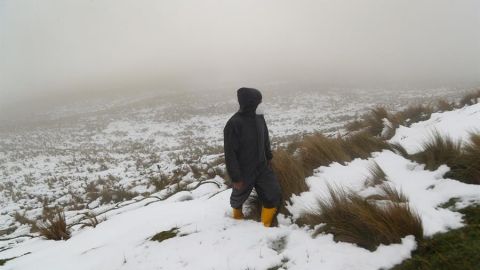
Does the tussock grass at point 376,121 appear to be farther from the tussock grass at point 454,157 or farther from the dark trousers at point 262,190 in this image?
the dark trousers at point 262,190

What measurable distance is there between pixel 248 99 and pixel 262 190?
3.25 feet

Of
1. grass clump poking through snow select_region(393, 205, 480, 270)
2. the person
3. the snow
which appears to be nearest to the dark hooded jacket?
the person

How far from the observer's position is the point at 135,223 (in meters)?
4.34

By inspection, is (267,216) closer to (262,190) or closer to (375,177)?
(262,190)

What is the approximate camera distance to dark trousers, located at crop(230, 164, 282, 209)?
3611mm

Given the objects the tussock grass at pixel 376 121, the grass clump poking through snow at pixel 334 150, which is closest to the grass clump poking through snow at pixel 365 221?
the grass clump poking through snow at pixel 334 150

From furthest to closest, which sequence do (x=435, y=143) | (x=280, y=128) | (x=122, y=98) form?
(x=122, y=98), (x=280, y=128), (x=435, y=143)

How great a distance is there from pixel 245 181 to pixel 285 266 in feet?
3.59

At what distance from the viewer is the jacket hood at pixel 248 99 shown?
11.6 ft

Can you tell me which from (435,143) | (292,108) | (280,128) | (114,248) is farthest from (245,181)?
(292,108)

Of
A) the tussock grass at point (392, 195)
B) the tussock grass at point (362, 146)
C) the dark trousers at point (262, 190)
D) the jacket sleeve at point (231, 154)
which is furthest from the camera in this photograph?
the tussock grass at point (362, 146)

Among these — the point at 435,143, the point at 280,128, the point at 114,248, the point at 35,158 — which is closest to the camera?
the point at 114,248

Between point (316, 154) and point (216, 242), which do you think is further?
point (316, 154)

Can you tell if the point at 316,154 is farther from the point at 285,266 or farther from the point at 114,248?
the point at 114,248
